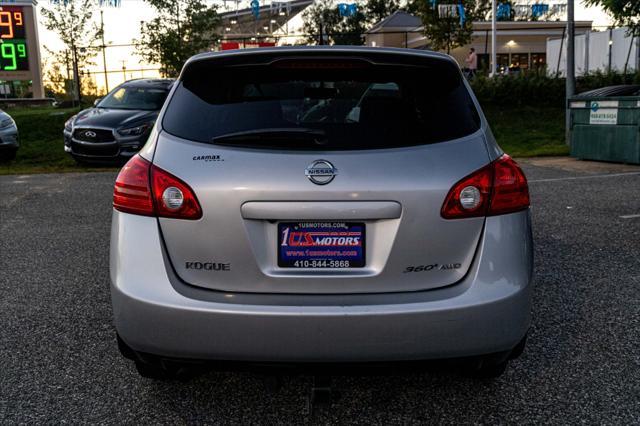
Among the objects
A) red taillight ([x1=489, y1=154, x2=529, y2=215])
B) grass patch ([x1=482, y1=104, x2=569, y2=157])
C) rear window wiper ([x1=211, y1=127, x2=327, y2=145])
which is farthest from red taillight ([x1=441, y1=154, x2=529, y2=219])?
grass patch ([x1=482, y1=104, x2=569, y2=157])

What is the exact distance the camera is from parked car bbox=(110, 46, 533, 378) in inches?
99.7

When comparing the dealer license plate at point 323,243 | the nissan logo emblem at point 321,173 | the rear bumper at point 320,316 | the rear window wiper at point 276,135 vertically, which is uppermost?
the rear window wiper at point 276,135

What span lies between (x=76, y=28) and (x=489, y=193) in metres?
28.8

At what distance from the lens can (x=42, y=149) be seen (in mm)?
18125

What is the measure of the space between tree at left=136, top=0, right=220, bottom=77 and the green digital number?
13835 mm

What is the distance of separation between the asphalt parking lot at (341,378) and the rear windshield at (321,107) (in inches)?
49.1

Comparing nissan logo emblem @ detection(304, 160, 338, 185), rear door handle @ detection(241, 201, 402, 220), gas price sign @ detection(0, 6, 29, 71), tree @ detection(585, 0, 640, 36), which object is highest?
gas price sign @ detection(0, 6, 29, 71)

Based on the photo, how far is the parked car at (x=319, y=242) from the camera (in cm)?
253

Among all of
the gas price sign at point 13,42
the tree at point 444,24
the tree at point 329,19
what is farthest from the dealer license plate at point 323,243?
the tree at point 329,19

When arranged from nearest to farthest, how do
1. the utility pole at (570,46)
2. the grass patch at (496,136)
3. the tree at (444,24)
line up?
the grass patch at (496,136) → the utility pole at (570,46) → the tree at (444,24)

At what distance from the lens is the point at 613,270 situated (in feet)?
18.0

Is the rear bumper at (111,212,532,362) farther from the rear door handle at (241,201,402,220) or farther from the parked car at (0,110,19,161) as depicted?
the parked car at (0,110,19,161)

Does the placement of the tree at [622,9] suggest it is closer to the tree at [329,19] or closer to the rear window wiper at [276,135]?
the rear window wiper at [276,135]

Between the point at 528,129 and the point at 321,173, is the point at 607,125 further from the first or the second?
the point at 321,173
